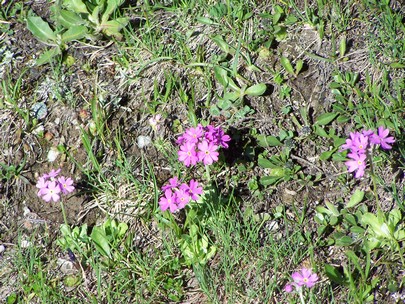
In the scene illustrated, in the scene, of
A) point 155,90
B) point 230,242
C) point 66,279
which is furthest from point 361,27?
point 66,279

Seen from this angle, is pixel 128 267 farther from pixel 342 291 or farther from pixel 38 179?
pixel 342 291

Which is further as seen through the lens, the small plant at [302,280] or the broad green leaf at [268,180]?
the broad green leaf at [268,180]

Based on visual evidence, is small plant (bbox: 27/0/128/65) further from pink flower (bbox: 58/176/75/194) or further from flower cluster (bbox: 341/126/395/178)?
flower cluster (bbox: 341/126/395/178)

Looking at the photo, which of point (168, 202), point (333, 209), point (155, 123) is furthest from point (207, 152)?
point (333, 209)

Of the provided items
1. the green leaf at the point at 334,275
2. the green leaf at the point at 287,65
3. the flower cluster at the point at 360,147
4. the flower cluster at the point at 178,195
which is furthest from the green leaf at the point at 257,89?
the green leaf at the point at 334,275

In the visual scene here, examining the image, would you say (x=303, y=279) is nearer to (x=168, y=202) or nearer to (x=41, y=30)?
(x=168, y=202)

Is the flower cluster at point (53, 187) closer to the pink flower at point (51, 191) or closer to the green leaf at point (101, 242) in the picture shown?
the pink flower at point (51, 191)
